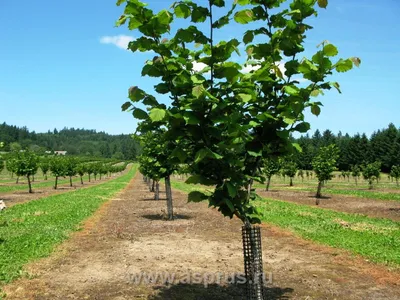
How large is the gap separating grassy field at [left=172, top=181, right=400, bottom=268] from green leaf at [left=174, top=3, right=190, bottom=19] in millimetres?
9455

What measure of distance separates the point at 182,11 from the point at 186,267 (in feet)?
25.1

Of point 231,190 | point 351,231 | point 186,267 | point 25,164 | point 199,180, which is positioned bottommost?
point 351,231

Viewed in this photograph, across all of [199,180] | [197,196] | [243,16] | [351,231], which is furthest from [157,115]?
[351,231]

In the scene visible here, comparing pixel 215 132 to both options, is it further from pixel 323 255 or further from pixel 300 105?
pixel 323 255

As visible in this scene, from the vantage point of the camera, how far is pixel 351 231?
54.7 feet

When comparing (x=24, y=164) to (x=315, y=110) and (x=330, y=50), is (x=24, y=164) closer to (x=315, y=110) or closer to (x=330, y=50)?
(x=315, y=110)

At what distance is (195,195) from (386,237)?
43.0ft

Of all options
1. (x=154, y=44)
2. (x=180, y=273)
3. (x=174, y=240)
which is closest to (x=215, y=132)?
(x=154, y=44)

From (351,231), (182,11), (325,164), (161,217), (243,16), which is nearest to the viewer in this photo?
(182,11)

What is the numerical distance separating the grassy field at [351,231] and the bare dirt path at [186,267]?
84 cm

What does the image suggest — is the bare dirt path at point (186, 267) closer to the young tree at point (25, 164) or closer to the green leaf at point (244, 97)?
the green leaf at point (244, 97)

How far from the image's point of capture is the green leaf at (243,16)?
16.1ft

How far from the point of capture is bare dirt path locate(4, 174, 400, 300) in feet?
26.9

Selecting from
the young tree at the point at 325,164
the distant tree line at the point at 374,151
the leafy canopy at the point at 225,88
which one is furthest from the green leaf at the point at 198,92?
the distant tree line at the point at 374,151
